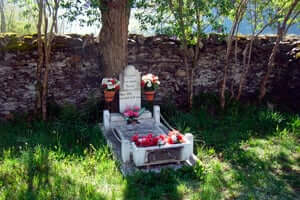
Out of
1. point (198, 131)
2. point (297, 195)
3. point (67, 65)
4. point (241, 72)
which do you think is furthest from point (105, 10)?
point (297, 195)

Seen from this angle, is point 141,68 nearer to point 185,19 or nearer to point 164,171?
point 185,19

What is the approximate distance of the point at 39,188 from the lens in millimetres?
3625

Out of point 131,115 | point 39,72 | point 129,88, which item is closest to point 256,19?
point 129,88

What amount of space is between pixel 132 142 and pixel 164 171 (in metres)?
0.69

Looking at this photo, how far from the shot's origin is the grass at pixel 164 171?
3.69 metres

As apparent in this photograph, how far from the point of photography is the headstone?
18.8 ft

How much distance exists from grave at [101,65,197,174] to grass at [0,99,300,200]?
0.74ft

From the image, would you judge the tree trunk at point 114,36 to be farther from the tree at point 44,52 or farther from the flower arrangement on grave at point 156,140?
the flower arrangement on grave at point 156,140

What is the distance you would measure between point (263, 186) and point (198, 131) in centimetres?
218

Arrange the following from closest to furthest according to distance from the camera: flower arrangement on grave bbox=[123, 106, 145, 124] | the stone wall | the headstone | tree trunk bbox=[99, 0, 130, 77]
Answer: flower arrangement on grave bbox=[123, 106, 145, 124] < the headstone < tree trunk bbox=[99, 0, 130, 77] < the stone wall

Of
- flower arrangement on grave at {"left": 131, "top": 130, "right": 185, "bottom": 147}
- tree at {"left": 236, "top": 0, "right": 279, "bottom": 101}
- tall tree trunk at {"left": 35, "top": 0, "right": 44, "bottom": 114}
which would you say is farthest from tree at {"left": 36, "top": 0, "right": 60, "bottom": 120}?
tree at {"left": 236, "top": 0, "right": 279, "bottom": 101}

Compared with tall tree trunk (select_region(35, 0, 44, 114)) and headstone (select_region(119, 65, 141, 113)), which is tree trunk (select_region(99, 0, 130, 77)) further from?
tall tree trunk (select_region(35, 0, 44, 114))

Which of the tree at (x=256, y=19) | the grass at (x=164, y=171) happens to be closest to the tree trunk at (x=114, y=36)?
the grass at (x=164, y=171)

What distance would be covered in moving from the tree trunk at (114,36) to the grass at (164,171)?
4.28ft
